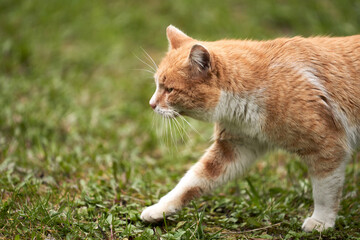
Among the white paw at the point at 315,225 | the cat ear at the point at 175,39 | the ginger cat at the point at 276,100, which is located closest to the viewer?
the ginger cat at the point at 276,100

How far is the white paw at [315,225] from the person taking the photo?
339 centimetres

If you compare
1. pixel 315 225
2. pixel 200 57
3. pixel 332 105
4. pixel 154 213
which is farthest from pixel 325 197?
pixel 200 57

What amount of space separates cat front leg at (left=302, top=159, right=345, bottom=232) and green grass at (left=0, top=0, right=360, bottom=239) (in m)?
0.09

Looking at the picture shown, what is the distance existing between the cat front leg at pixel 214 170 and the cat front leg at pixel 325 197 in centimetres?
58

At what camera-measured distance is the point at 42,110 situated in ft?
17.9

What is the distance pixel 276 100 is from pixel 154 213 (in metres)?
1.25

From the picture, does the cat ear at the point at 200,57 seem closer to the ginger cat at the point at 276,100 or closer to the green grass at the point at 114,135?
the ginger cat at the point at 276,100

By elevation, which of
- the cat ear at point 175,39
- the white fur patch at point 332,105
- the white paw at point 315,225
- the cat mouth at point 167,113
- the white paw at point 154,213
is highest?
the cat ear at point 175,39

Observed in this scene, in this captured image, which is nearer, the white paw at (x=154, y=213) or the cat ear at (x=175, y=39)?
the white paw at (x=154, y=213)

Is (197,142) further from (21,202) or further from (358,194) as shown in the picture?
(21,202)

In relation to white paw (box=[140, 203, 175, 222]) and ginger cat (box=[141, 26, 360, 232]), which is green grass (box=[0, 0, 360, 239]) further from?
ginger cat (box=[141, 26, 360, 232])

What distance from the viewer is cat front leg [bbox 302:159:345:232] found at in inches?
131

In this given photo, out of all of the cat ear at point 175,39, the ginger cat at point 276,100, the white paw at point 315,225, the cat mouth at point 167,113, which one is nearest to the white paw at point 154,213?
the ginger cat at point 276,100

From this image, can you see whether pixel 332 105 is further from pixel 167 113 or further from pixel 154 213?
pixel 154 213
